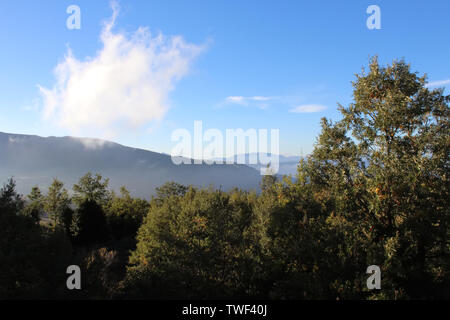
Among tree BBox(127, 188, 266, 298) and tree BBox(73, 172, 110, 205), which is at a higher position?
tree BBox(73, 172, 110, 205)

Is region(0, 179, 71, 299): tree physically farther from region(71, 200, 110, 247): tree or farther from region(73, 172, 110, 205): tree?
region(73, 172, 110, 205): tree

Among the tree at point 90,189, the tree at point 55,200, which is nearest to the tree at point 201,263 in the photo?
the tree at point 55,200

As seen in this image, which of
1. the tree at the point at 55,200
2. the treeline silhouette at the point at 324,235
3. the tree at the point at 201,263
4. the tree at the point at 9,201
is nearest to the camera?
the treeline silhouette at the point at 324,235

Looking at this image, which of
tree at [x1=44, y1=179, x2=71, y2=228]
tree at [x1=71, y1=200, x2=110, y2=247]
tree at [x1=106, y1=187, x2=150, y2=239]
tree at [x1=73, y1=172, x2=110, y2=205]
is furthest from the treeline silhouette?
tree at [x1=73, y1=172, x2=110, y2=205]

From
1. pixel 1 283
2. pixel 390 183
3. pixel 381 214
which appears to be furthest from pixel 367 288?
pixel 1 283

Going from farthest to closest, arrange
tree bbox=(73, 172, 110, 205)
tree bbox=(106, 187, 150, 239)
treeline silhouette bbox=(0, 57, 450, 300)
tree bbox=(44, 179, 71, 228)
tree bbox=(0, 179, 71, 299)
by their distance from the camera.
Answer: tree bbox=(73, 172, 110, 205) < tree bbox=(44, 179, 71, 228) < tree bbox=(106, 187, 150, 239) < treeline silhouette bbox=(0, 57, 450, 300) < tree bbox=(0, 179, 71, 299)

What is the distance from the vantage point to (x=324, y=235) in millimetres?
16531

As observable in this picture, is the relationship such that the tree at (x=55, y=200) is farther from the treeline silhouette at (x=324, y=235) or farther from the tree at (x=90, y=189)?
the treeline silhouette at (x=324, y=235)

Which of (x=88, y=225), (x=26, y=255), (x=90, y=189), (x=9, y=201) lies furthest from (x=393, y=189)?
(x=90, y=189)

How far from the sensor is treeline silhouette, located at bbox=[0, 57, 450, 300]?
14625mm

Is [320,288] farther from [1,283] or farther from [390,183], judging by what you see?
[1,283]

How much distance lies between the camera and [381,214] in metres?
16.7

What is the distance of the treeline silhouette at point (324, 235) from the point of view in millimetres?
14625

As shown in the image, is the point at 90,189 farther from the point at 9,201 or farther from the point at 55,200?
the point at 9,201
